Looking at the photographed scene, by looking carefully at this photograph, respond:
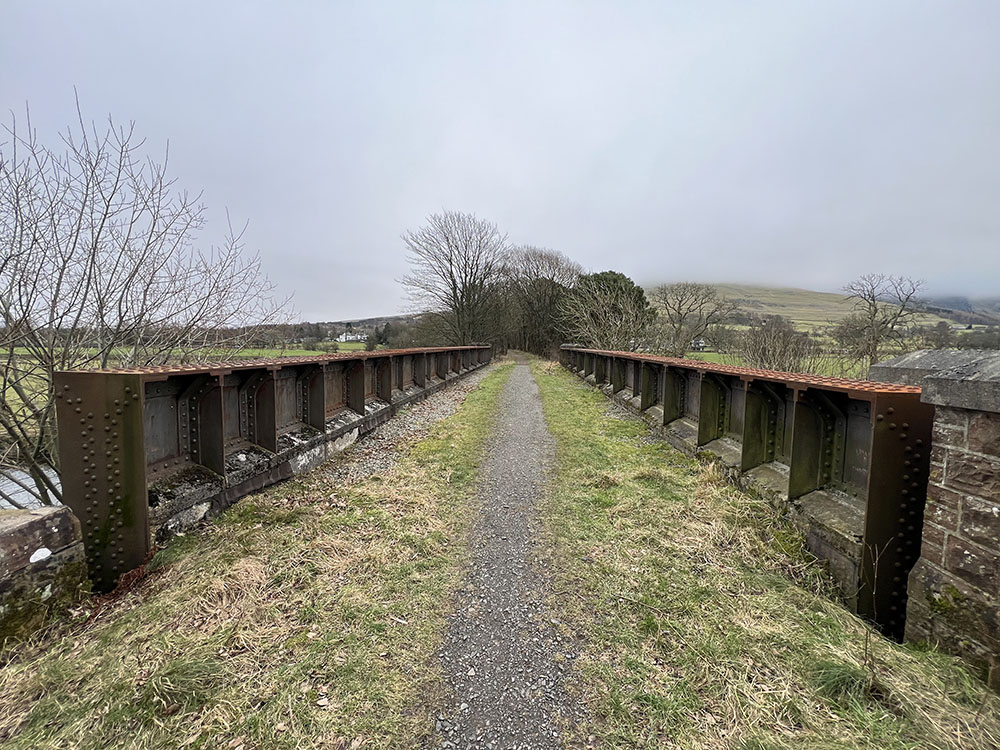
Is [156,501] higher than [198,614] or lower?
higher

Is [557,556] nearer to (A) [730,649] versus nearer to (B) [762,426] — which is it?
(A) [730,649]

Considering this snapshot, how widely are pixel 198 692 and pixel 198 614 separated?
2.09 ft

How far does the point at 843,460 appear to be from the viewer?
3.46 m

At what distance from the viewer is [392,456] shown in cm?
629

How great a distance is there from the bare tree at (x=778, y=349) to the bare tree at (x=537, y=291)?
2733 centimetres

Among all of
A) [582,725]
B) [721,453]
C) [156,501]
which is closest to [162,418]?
[156,501]

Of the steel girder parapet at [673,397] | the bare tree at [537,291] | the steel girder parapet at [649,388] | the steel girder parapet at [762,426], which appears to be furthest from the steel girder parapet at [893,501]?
the bare tree at [537,291]

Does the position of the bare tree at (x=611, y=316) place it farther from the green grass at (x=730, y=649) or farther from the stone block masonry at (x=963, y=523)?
the stone block masonry at (x=963, y=523)

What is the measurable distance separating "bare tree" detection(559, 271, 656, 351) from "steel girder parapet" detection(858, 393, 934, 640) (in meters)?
22.4

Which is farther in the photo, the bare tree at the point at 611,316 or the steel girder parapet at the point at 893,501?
the bare tree at the point at 611,316

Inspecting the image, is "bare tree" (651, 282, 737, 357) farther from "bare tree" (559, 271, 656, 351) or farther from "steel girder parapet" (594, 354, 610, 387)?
"steel girder parapet" (594, 354, 610, 387)

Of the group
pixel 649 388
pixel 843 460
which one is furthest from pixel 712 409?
pixel 649 388

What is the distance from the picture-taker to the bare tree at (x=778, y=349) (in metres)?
13.3

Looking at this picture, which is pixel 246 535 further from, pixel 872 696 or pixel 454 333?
pixel 454 333
